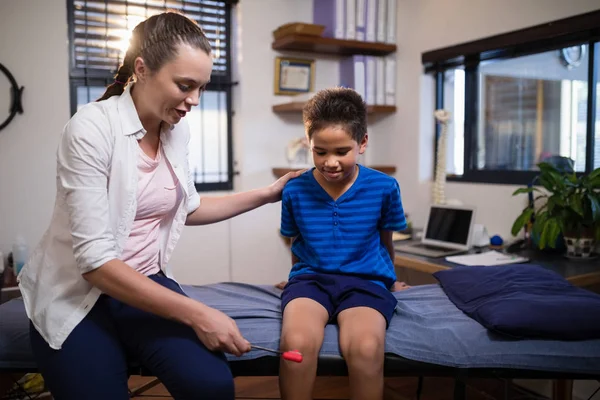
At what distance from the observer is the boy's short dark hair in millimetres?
1491

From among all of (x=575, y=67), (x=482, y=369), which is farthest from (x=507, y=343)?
(x=575, y=67)

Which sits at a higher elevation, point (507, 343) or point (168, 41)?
point (168, 41)

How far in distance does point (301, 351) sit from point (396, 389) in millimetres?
1387

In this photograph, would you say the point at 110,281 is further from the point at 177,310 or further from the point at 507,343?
the point at 507,343

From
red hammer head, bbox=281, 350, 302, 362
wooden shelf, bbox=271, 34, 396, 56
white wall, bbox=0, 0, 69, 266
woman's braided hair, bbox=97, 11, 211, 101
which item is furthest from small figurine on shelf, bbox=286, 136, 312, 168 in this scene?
red hammer head, bbox=281, 350, 302, 362

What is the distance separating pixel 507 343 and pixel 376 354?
33 centimetres

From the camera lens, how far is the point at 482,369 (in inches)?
50.4

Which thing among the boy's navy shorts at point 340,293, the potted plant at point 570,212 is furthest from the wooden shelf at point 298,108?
the boy's navy shorts at point 340,293

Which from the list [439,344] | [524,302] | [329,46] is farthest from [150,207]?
[329,46]

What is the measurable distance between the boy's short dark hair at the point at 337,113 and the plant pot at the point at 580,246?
1.13 meters

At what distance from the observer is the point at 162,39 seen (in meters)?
1.18

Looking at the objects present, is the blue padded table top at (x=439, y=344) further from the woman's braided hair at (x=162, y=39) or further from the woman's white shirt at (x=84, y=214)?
the woman's braided hair at (x=162, y=39)

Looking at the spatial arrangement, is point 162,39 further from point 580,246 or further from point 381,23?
point 381,23

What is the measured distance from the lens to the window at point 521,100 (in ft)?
7.59
